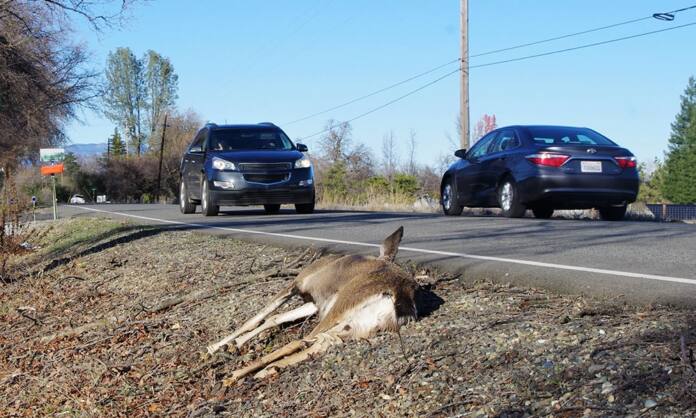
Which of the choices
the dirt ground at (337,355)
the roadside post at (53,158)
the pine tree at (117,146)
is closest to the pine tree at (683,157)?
the pine tree at (117,146)

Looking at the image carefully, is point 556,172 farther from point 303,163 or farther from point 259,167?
point 259,167

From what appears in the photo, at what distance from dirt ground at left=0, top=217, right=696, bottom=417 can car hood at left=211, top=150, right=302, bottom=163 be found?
22.5 feet

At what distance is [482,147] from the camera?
585 inches

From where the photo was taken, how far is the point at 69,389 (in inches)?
217

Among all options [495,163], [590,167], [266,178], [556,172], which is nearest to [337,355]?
[556,172]

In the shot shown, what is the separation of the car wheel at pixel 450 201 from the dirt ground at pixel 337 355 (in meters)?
7.64

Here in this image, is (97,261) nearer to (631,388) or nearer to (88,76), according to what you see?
(631,388)

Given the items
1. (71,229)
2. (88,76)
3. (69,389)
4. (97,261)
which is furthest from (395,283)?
(88,76)

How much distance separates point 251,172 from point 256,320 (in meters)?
10.2

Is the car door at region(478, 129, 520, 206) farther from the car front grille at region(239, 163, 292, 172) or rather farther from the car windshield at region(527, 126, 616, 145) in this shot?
the car front grille at region(239, 163, 292, 172)

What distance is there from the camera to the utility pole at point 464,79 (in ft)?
86.8

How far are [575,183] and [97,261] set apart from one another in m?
7.13

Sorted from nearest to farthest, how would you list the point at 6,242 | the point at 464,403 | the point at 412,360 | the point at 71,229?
1. the point at 464,403
2. the point at 412,360
3. the point at 6,242
4. the point at 71,229

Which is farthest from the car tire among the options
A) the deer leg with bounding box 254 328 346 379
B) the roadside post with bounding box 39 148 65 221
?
the deer leg with bounding box 254 328 346 379
